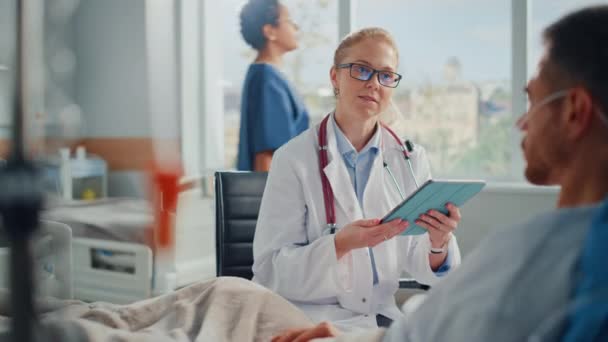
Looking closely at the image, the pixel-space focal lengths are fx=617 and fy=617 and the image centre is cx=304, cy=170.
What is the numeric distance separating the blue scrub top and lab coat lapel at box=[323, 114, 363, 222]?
1.12m

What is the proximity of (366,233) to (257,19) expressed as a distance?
1.73 metres

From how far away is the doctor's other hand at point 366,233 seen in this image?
1.19 m

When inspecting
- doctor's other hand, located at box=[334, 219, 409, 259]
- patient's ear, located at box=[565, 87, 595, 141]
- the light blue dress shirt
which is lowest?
doctor's other hand, located at box=[334, 219, 409, 259]

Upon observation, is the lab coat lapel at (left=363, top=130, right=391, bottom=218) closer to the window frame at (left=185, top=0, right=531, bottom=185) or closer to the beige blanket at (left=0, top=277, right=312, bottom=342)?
the beige blanket at (left=0, top=277, right=312, bottom=342)

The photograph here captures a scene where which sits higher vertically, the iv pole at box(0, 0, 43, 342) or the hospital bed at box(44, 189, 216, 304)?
the iv pole at box(0, 0, 43, 342)

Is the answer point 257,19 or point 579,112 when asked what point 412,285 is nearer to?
point 579,112

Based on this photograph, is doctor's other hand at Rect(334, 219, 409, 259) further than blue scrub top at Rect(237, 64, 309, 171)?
No

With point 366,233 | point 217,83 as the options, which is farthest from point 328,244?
point 217,83

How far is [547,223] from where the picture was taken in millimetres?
604

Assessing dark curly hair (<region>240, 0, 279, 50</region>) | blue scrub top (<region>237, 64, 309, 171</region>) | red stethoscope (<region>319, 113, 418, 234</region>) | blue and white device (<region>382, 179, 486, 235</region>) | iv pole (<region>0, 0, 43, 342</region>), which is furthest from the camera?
dark curly hair (<region>240, 0, 279, 50</region>)

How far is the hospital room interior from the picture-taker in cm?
34

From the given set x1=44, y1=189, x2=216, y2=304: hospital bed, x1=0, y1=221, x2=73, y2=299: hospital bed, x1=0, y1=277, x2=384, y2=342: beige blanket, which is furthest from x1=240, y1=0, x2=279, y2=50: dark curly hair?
x1=0, y1=221, x2=73, y2=299: hospital bed

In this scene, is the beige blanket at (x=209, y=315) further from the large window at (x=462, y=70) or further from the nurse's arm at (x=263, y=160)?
the large window at (x=462, y=70)

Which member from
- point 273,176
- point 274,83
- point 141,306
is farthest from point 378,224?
point 274,83
